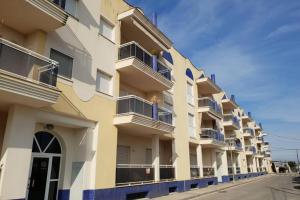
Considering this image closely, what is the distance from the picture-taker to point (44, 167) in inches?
440

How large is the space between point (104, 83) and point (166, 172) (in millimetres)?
8609

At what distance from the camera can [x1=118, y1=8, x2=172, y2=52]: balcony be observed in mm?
15882

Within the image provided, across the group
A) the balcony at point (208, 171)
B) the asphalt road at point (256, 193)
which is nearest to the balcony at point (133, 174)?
the asphalt road at point (256, 193)

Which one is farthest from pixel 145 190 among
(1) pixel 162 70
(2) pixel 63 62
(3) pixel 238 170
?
(3) pixel 238 170

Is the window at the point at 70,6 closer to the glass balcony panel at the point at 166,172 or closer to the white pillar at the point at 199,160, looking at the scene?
the glass balcony panel at the point at 166,172

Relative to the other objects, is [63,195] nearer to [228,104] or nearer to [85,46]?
[85,46]

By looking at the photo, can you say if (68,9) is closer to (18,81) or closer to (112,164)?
(18,81)

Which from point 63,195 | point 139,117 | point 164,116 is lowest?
point 63,195

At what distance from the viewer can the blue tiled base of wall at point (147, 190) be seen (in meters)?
12.1

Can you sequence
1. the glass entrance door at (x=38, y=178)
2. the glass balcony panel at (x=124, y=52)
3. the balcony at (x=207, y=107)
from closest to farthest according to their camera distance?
the glass entrance door at (x=38, y=178) < the glass balcony panel at (x=124, y=52) < the balcony at (x=207, y=107)

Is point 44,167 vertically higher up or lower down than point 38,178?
higher up

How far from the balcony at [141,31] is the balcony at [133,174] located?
8.78 metres

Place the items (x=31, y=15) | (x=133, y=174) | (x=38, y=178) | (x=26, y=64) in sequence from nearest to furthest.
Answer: (x=26, y=64), (x=31, y=15), (x=38, y=178), (x=133, y=174)

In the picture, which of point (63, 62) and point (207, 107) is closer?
point (63, 62)
